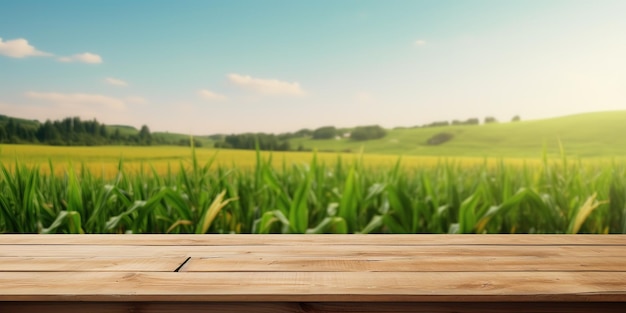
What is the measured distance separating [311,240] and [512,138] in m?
1.33

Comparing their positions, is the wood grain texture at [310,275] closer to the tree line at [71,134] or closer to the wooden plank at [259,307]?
the wooden plank at [259,307]

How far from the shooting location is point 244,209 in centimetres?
223

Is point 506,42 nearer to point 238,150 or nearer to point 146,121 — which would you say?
point 238,150

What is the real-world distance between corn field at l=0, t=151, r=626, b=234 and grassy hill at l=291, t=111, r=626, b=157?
165 mm

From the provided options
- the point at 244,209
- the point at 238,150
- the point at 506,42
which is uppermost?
the point at 506,42

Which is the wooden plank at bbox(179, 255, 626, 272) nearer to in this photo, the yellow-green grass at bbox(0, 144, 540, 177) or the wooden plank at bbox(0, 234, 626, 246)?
the wooden plank at bbox(0, 234, 626, 246)

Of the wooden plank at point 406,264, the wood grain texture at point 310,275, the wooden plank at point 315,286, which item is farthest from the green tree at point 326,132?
the wooden plank at point 315,286

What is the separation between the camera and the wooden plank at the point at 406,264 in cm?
125

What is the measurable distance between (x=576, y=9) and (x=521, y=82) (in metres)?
0.37

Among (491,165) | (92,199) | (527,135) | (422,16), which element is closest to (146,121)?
(92,199)

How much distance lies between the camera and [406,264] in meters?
1.29

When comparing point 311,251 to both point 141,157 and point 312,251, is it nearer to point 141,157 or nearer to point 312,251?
point 312,251

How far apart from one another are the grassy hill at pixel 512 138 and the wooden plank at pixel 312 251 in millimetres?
1072

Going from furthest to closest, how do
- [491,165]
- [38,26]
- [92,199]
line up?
[491,165] → [38,26] → [92,199]
